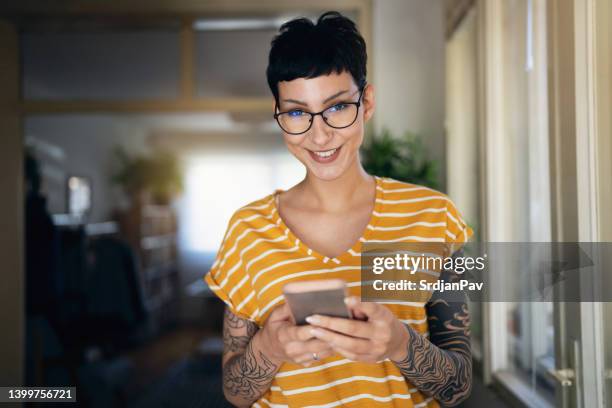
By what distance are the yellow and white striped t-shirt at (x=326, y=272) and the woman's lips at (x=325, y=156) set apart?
5.1 inches

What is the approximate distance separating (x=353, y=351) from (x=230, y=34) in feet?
8.09

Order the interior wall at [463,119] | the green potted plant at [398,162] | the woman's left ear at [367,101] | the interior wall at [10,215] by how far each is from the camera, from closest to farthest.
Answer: the woman's left ear at [367,101] < the interior wall at [463,119] < the green potted plant at [398,162] < the interior wall at [10,215]

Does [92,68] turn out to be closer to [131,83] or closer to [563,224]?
[131,83]

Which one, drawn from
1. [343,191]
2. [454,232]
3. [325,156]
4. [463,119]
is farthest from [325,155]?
[463,119]

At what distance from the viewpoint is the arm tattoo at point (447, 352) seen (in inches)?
32.8

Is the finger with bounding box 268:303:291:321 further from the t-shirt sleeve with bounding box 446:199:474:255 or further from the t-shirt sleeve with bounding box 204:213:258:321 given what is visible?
the t-shirt sleeve with bounding box 446:199:474:255

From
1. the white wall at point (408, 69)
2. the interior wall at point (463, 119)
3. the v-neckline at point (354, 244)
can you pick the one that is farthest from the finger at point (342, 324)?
the white wall at point (408, 69)

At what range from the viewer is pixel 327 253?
95 cm

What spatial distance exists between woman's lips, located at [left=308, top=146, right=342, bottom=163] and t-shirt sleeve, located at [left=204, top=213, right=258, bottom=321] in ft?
0.65

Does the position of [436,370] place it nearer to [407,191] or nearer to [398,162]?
[407,191]

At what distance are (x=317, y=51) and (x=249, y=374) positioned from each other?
1.86ft

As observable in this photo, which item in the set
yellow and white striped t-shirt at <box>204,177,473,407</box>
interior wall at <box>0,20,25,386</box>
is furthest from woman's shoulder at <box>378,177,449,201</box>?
interior wall at <box>0,20,25,386</box>

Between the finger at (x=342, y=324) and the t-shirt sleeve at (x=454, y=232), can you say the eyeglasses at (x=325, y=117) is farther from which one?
the finger at (x=342, y=324)

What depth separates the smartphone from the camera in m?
0.62
